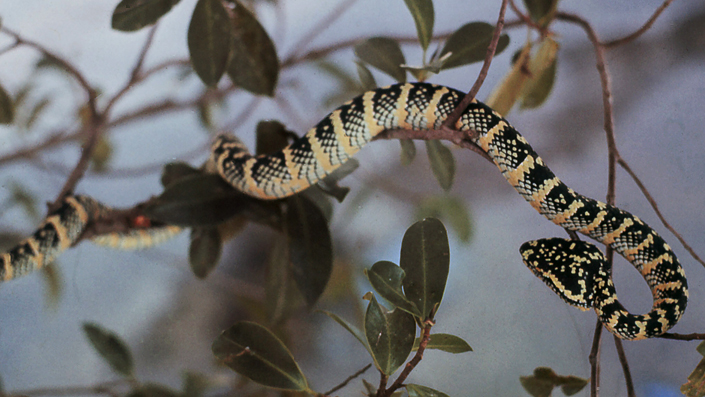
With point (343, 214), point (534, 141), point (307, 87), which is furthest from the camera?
point (307, 87)

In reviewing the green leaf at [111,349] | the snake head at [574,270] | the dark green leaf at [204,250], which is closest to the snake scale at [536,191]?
the snake head at [574,270]

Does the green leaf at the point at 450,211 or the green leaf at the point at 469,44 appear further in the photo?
the green leaf at the point at 450,211

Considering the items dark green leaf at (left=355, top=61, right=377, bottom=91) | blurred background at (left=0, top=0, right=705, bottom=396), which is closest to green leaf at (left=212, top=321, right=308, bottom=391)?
blurred background at (left=0, top=0, right=705, bottom=396)

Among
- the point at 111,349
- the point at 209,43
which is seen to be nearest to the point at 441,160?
the point at 209,43

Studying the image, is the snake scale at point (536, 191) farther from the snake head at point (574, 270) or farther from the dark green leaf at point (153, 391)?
the dark green leaf at point (153, 391)

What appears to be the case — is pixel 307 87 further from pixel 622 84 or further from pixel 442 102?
pixel 622 84

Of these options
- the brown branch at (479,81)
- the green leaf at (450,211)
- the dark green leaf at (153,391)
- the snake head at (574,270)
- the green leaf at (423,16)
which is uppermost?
the green leaf at (423,16)

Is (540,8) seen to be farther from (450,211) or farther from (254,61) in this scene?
(254,61)

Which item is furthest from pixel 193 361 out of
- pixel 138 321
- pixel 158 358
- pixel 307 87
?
pixel 307 87
